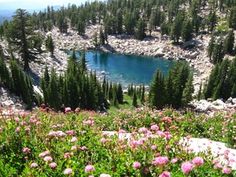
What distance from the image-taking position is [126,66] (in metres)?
138

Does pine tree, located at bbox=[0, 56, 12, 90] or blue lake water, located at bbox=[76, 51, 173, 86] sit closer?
pine tree, located at bbox=[0, 56, 12, 90]

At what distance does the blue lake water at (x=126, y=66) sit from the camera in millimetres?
120562

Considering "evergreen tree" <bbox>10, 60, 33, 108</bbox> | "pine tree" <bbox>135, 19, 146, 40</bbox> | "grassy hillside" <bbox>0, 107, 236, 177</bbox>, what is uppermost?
"grassy hillside" <bbox>0, 107, 236, 177</bbox>

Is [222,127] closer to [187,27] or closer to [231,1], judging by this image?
[187,27]

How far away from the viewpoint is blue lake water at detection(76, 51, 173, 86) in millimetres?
120562

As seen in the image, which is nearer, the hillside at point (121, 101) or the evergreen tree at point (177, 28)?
the hillside at point (121, 101)

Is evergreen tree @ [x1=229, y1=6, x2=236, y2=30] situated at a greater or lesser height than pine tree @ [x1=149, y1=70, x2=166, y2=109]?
greater

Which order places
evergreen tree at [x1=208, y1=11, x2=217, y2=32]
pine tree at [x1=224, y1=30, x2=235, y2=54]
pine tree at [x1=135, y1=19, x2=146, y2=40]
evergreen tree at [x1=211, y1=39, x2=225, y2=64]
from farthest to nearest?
pine tree at [x1=135, y1=19, x2=146, y2=40] < evergreen tree at [x1=208, y1=11, x2=217, y2=32] < pine tree at [x1=224, y1=30, x2=235, y2=54] < evergreen tree at [x1=211, y1=39, x2=225, y2=64]

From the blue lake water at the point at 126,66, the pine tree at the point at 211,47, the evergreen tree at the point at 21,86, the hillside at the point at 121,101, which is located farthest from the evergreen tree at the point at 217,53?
the evergreen tree at the point at 21,86

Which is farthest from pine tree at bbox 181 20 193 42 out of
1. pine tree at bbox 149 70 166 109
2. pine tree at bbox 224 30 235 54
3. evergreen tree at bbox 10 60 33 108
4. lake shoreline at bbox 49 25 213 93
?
evergreen tree at bbox 10 60 33 108

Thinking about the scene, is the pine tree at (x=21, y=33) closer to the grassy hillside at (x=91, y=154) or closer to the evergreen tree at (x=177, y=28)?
the grassy hillside at (x=91, y=154)

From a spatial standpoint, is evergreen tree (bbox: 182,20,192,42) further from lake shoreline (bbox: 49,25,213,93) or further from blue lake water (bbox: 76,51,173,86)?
blue lake water (bbox: 76,51,173,86)

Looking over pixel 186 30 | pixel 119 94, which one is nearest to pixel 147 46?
pixel 186 30

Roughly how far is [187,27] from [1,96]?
11028cm
